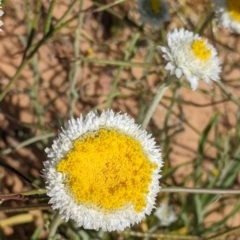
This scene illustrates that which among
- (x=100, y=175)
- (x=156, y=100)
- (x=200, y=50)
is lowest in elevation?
(x=100, y=175)

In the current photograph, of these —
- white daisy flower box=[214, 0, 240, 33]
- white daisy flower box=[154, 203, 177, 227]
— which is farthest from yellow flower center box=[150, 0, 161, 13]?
white daisy flower box=[154, 203, 177, 227]

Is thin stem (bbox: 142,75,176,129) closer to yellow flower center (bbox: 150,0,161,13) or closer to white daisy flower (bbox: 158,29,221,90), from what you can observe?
white daisy flower (bbox: 158,29,221,90)

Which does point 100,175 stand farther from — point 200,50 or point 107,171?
point 200,50

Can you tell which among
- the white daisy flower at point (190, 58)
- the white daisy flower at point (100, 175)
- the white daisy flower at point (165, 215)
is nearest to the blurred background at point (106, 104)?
the white daisy flower at point (165, 215)

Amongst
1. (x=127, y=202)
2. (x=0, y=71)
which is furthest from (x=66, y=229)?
(x=127, y=202)

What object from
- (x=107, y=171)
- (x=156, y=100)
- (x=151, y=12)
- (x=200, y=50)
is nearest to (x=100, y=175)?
(x=107, y=171)

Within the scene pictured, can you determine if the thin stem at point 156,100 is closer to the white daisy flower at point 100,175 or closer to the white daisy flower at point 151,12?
the white daisy flower at point 100,175

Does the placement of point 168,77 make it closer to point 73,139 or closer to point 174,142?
point 73,139
